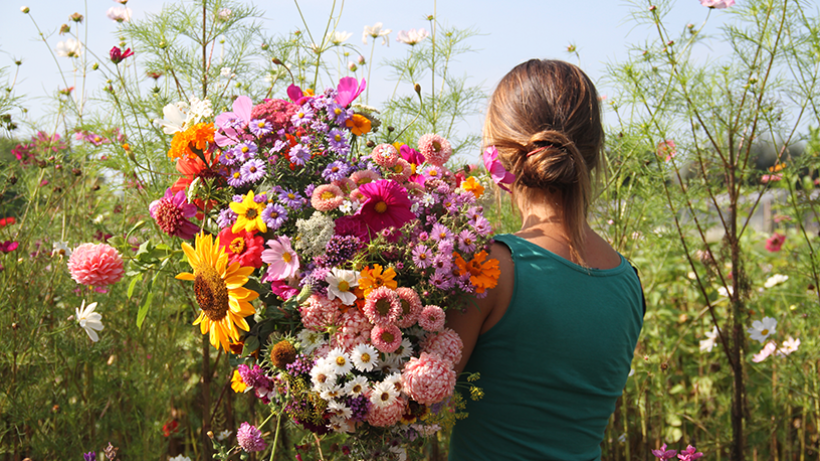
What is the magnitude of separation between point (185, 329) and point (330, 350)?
1.24 meters

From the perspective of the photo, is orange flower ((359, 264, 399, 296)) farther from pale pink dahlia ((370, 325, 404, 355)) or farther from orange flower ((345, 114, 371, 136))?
orange flower ((345, 114, 371, 136))

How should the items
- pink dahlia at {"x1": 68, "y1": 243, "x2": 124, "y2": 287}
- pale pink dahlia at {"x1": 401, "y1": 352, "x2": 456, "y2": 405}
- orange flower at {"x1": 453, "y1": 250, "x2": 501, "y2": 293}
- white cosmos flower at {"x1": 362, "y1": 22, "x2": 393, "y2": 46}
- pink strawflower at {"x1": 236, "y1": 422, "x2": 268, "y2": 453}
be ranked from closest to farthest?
pale pink dahlia at {"x1": 401, "y1": 352, "x2": 456, "y2": 405}
orange flower at {"x1": 453, "y1": 250, "x2": 501, "y2": 293}
pink strawflower at {"x1": 236, "y1": 422, "x2": 268, "y2": 453}
pink dahlia at {"x1": 68, "y1": 243, "x2": 124, "y2": 287}
white cosmos flower at {"x1": 362, "y1": 22, "x2": 393, "y2": 46}

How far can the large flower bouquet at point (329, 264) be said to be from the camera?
30.0 inches

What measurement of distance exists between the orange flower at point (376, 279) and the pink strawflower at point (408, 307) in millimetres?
21

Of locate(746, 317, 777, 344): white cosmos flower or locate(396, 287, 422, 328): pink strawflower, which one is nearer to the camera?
locate(396, 287, 422, 328): pink strawflower

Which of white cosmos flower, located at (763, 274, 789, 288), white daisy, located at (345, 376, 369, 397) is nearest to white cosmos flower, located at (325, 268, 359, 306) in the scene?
white daisy, located at (345, 376, 369, 397)

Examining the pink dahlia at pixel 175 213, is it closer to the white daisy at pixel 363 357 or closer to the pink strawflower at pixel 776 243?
the white daisy at pixel 363 357

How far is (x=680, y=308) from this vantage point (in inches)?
108

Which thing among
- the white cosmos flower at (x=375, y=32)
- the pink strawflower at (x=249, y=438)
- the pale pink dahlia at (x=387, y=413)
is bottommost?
the pink strawflower at (x=249, y=438)

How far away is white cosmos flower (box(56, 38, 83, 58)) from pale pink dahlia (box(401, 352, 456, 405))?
1.88 m

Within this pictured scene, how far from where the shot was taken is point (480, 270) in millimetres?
849

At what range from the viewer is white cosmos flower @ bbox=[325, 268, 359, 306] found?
0.77m

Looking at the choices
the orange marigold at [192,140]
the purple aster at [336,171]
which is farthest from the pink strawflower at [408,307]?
the orange marigold at [192,140]

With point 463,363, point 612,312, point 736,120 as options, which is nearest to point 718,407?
point 736,120
